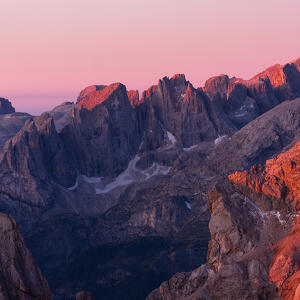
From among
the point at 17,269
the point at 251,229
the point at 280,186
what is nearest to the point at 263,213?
the point at 251,229

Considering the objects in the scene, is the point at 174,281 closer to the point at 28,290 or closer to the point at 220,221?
the point at 220,221

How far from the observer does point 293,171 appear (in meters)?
87.3

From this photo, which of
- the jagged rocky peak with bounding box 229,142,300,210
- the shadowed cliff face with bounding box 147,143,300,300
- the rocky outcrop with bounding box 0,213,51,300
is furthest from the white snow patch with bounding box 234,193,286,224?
the rocky outcrop with bounding box 0,213,51,300

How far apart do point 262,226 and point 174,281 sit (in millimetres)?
24599

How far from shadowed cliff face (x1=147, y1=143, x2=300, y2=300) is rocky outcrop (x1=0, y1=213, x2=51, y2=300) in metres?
18.2

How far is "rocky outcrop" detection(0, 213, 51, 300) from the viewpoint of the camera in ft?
189

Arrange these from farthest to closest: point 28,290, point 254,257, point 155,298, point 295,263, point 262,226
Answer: point 155,298
point 262,226
point 254,257
point 295,263
point 28,290

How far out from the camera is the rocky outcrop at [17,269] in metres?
57.7

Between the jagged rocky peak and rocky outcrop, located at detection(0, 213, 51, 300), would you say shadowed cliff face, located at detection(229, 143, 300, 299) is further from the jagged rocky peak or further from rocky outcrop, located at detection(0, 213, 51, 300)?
rocky outcrop, located at detection(0, 213, 51, 300)

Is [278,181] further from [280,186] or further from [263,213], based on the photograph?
[263,213]

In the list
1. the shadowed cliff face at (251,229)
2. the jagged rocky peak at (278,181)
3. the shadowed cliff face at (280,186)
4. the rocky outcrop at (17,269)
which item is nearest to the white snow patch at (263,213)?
the shadowed cliff face at (251,229)

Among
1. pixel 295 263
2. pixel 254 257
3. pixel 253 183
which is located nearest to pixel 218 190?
pixel 253 183

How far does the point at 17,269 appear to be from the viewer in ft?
193

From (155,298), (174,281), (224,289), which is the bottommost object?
(155,298)
